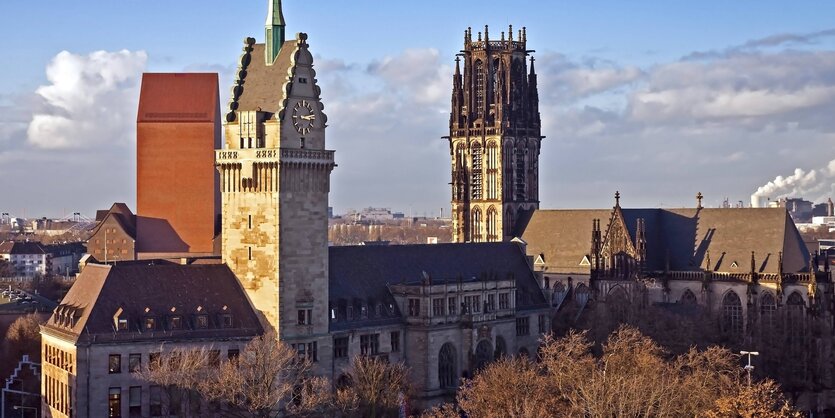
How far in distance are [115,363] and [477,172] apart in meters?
84.6

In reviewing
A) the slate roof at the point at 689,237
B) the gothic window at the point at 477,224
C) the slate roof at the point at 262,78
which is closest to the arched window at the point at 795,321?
the slate roof at the point at 689,237

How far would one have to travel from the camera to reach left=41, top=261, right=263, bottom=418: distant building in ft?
328

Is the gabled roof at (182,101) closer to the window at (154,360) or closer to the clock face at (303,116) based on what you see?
the clock face at (303,116)

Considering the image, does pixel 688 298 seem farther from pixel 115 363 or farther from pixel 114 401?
pixel 114 401

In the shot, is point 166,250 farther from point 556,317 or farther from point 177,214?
point 556,317

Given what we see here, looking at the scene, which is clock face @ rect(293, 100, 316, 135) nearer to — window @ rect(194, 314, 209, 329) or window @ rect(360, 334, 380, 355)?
window @ rect(194, 314, 209, 329)

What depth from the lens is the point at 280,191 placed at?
10731 centimetres

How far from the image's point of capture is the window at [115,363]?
330 ft

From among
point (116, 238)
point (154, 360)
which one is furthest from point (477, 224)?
point (154, 360)

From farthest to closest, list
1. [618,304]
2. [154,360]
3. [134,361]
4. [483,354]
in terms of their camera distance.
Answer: [618,304] → [483,354] → [154,360] → [134,361]

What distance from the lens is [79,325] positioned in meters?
102

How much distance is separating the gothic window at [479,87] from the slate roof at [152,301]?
73391mm

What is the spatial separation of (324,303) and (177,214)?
167 ft

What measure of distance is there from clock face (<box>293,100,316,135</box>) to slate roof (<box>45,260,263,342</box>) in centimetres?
1248
